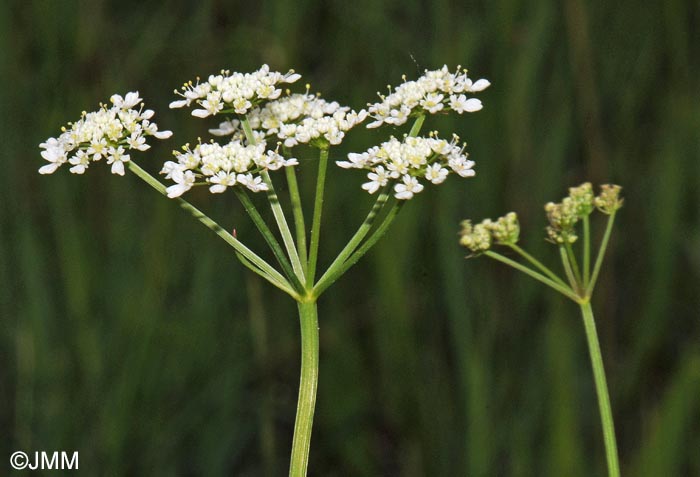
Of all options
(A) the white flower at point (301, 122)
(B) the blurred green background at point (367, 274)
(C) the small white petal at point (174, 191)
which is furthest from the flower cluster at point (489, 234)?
(B) the blurred green background at point (367, 274)

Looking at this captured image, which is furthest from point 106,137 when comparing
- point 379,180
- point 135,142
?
point 379,180

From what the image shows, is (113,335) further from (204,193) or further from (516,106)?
(516,106)

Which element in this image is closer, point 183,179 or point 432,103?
point 183,179

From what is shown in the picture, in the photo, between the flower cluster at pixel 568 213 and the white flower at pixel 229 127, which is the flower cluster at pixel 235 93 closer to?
the white flower at pixel 229 127

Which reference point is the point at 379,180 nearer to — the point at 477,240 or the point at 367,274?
the point at 477,240

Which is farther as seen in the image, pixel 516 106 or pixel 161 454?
pixel 516 106

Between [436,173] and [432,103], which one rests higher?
[432,103]

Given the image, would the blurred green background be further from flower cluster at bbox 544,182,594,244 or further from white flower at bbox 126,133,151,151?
white flower at bbox 126,133,151,151

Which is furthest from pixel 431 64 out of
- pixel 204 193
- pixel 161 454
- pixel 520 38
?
pixel 161 454
